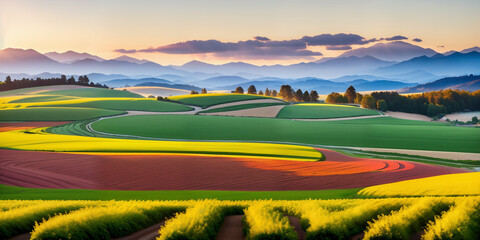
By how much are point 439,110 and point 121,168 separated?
9995cm

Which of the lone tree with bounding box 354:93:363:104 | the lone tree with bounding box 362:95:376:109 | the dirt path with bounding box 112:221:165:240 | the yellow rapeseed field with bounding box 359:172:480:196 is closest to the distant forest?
the lone tree with bounding box 354:93:363:104

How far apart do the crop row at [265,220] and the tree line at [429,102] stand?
339ft

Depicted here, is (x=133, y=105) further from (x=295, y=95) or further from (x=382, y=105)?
(x=382, y=105)

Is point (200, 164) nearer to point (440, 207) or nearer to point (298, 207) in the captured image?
point (298, 207)

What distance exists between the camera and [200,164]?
81.0 ft

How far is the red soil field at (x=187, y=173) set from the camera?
19562 mm

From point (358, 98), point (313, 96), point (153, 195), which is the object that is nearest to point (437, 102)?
point (358, 98)

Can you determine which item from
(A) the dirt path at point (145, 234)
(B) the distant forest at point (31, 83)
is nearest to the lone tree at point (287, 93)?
(B) the distant forest at point (31, 83)

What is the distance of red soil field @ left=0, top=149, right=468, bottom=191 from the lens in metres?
19.6

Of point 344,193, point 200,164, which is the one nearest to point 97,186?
point 200,164

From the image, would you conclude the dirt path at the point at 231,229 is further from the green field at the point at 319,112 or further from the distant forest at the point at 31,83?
the distant forest at the point at 31,83

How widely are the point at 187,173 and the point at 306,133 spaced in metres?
39.4

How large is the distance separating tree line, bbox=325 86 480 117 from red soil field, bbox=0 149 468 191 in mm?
87293

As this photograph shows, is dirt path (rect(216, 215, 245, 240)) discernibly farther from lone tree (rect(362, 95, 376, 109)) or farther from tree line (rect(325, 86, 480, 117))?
lone tree (rect(362, 95, 376, 109))
